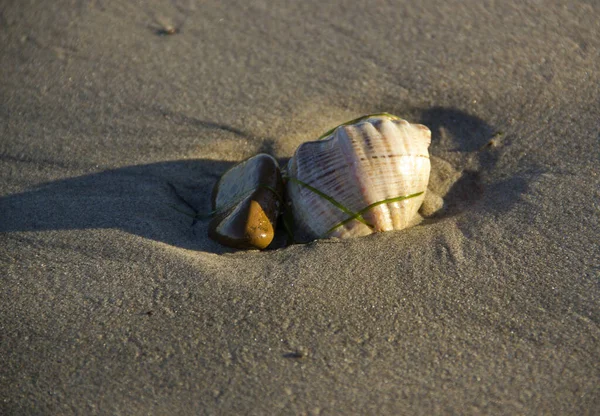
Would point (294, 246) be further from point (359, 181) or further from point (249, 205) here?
point (359, 181)

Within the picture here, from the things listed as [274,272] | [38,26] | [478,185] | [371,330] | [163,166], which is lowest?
[38,26]

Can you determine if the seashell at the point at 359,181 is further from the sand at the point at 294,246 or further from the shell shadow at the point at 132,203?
the shell shadow at the point at 132,203

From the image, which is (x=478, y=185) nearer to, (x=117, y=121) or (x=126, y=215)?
(x=126, y=215)

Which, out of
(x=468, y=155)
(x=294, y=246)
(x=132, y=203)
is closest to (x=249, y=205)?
(x=294, y=246)

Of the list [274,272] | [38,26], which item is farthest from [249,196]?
[38,26]

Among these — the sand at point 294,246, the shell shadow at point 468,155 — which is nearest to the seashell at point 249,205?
the sand at point 294,246

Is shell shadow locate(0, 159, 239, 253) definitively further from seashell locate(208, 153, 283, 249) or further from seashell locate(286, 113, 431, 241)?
seashell locate(286, 113, 431, 241)
